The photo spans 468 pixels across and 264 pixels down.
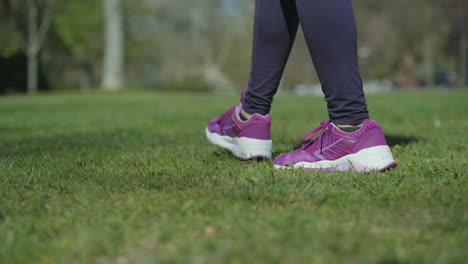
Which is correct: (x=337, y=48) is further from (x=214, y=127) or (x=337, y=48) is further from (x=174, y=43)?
(x=174, y=43)

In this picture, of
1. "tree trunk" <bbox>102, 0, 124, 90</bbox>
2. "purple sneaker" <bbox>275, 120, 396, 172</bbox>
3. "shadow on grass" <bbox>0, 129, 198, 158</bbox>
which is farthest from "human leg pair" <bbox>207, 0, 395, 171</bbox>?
"tree trunk" <bbox>102, 0, 124, 90</bbox>

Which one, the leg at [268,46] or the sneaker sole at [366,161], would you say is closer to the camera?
the sneaker sole at [366,161]

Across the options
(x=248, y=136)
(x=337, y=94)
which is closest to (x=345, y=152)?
(x=337, y=94)

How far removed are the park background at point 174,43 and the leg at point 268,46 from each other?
23.2 m

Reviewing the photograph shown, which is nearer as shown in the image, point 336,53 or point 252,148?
point 336,53

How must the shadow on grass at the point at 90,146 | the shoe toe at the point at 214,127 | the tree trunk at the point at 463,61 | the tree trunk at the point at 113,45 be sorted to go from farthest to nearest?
the tree trunk at the point at 463,61 → the tree trunk at the point at 113,45 → the shadow on grass at the point at 90,146 → the shoe toe at the point at 214,127

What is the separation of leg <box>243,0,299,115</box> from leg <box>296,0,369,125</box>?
1.07 ft

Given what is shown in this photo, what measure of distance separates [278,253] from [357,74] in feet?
4.02

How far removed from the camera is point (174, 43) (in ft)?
134

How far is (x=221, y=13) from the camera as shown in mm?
39250

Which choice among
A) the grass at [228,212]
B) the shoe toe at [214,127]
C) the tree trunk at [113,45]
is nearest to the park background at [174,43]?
the tree trunk at [113,45]

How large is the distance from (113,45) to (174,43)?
15957mm

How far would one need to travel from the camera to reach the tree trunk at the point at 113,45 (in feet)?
81.9

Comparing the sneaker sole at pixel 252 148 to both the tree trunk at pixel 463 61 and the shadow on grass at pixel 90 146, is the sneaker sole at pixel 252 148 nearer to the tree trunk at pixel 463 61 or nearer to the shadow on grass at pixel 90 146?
the shadow on grass at pixel 90 146
